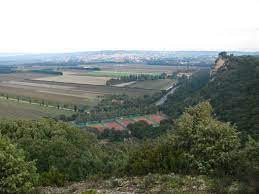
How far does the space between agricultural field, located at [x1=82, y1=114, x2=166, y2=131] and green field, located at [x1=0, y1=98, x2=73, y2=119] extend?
10.7 meters

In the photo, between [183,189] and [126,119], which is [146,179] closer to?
[183,189]

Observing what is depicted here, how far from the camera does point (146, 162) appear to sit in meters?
17.0

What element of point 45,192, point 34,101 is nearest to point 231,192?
point 45,192

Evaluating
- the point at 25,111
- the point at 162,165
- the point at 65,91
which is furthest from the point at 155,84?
the point at 162,165

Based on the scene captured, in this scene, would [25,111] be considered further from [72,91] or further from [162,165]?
[162,165]

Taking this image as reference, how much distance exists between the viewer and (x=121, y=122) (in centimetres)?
6512

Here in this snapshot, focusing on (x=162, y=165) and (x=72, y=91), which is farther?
(x=72, y=91)

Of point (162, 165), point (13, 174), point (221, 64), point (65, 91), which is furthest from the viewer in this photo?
point (65, 91)

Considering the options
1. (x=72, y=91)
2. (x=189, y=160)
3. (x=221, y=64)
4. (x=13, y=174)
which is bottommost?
(x=72, y=91)

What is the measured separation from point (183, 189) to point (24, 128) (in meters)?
20.6

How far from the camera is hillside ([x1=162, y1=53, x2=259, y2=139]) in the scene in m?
41.5

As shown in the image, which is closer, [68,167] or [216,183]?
[216,183]

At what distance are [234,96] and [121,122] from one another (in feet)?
74.3

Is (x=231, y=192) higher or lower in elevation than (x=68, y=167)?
higher
